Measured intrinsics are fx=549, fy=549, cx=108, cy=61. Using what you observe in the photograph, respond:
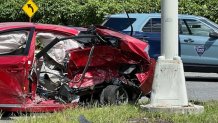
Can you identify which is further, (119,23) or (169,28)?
(119,23)

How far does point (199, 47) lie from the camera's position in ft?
49.5

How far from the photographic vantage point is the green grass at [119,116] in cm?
772

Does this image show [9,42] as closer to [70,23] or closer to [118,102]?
[118,102]

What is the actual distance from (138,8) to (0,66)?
15002 mm

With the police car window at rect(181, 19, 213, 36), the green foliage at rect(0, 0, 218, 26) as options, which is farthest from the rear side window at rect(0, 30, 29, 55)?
the green foliage at rect(0, 0, 218, 26)

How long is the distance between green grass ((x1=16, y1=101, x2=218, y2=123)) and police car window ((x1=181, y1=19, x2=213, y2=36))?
6.80m

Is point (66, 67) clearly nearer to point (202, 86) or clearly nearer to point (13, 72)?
point (13, 72)

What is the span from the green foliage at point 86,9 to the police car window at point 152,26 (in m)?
7.72

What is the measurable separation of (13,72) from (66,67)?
46.7 inches

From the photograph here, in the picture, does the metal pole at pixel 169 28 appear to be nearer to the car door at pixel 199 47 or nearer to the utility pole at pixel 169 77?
the utility pole at pixel 169 77

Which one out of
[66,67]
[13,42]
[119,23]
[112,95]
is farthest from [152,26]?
[13,42]

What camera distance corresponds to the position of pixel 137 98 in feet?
33.1

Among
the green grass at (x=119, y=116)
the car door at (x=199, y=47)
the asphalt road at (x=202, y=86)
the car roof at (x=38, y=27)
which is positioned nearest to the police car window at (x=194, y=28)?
the car door at (x=199, y=47)

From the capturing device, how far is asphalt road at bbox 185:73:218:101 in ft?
39.2
